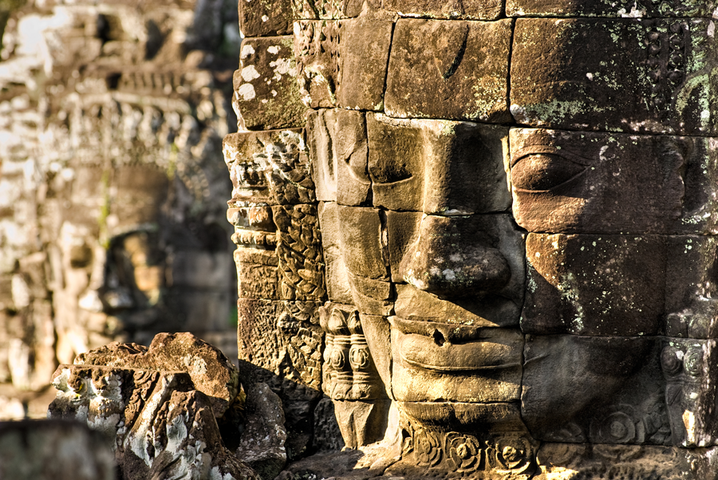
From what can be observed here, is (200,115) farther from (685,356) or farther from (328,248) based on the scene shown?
(685,356)

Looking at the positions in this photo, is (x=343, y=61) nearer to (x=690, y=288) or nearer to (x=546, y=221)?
(x=546, y=221)

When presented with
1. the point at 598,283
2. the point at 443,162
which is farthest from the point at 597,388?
the point at 443,162

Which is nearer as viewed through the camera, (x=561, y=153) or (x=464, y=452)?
(x=561, y=153)

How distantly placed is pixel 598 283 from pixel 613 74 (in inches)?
31.1

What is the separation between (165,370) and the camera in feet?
13.2

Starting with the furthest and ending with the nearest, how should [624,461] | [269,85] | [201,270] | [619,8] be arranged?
[201,270] → [269,85] → [624,461] → [619,8]

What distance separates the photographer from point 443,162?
3.52 meters

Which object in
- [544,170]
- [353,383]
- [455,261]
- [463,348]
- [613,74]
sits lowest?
[353,383]

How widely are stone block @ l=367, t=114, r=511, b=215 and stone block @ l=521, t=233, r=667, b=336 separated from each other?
275 mm

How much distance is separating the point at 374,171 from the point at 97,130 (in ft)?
26.5

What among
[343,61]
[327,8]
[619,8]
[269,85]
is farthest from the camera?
[269,85]

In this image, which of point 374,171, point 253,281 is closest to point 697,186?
point 374,171

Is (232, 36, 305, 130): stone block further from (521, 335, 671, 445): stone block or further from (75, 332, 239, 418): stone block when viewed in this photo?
(521, 335, 671, 445): stone block

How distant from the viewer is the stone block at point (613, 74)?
338 centimetres
